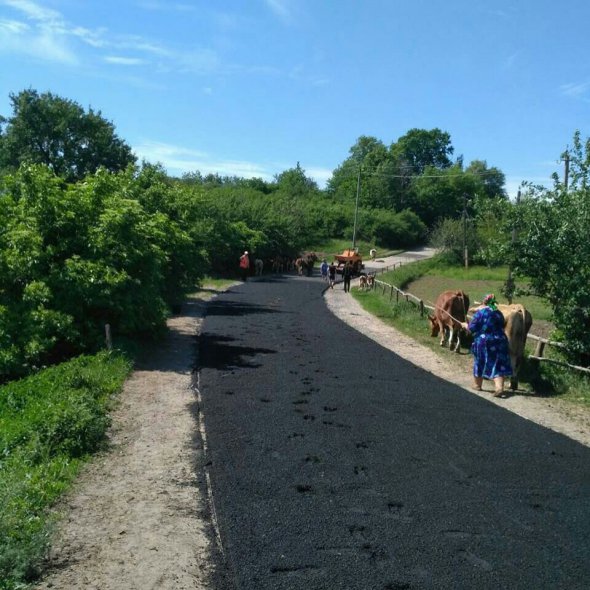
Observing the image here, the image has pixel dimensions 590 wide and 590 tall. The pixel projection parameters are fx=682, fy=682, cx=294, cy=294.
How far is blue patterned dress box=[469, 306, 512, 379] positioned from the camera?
1216cm

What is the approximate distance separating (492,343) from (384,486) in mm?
5868

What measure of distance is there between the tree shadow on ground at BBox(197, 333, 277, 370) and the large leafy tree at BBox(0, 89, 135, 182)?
43.6 meters

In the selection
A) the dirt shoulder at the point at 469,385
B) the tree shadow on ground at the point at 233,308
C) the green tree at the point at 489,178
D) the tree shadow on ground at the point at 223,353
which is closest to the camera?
the dirt shoulder at the point at 469,385

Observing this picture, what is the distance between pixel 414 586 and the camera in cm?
494

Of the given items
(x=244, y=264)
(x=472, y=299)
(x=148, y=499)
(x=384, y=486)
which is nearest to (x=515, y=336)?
(x=384, y=486)

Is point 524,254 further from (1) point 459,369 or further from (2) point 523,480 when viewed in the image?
(2) point 523,480

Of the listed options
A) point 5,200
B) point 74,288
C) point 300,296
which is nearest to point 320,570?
point 74,288

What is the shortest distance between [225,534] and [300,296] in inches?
1018

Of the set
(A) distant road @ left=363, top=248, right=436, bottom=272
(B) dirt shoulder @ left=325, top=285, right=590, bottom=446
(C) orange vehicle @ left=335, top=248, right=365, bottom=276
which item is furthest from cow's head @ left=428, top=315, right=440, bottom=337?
→ (A) distant road @ left=363, top=248, right=436, bottom=272

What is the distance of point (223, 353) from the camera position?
15.1 meters

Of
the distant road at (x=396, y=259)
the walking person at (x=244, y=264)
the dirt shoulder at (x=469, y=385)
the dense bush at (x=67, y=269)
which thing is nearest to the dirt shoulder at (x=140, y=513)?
the dense bush at (x=67, y=269)

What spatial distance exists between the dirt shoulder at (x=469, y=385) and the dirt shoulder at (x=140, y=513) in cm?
539

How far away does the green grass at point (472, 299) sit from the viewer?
12781 mm

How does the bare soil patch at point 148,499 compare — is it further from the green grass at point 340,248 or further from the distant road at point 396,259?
the green grass at point 340,248
